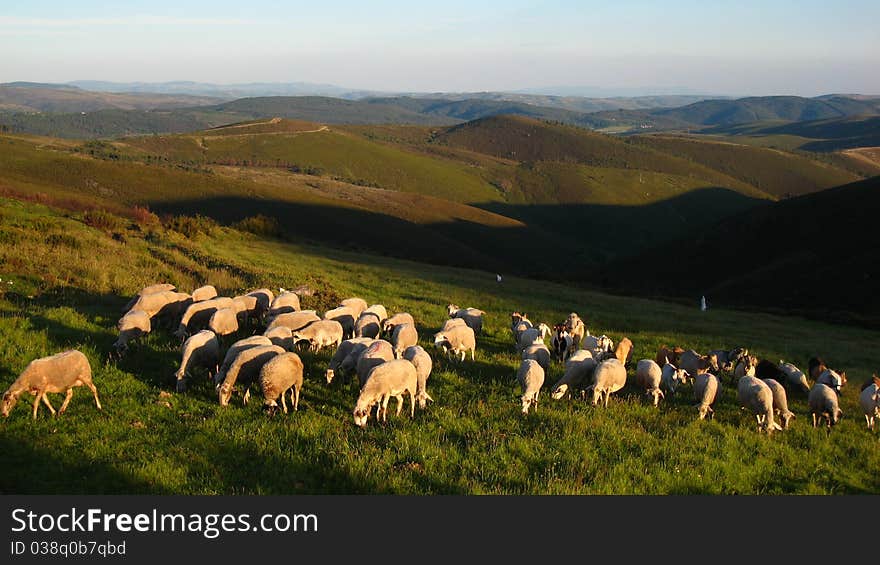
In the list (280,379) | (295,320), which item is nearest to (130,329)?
(295,320)

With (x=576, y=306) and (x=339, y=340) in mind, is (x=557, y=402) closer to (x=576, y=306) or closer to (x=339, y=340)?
(x=339, y=340)

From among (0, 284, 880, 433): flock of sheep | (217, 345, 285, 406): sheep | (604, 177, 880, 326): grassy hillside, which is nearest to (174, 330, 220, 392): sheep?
(0, 284, 880, 433): flock of sheep

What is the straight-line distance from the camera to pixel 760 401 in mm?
12977

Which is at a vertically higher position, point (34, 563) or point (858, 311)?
point (34, 563)

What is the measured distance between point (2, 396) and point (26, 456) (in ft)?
7.94

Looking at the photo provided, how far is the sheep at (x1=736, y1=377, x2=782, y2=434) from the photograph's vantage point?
42.0 ft

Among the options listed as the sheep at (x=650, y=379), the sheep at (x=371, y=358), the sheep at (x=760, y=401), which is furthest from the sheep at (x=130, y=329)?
the sheep at (x=760, y=401)

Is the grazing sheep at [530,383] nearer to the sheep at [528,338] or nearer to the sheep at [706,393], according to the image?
the sheep at [706,393]

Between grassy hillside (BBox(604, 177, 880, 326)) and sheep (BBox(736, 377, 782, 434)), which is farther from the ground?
sheep (BBox(736, 377, 782, 434))

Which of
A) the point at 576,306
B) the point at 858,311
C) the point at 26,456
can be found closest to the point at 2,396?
the point at 26,456

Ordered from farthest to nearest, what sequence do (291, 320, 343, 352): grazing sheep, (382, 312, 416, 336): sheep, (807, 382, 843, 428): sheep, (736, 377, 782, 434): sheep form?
(382, 312, 416, 336): sheep, (291, 320, 343, 352): grazing sheep, (807, 382, 843, 428): sheep, (736, 377, 782, 434): sheep

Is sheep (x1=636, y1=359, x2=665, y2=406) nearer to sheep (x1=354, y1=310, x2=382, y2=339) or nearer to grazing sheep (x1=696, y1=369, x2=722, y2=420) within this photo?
grazing sheep (x1=696, y1=369, x2=722, y2=420)

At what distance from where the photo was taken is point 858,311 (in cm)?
4394

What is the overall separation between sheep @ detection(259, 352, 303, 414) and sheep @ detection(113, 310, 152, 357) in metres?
4.88
